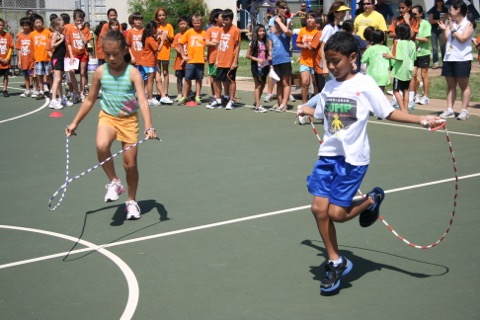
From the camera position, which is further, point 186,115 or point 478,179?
point 186,115

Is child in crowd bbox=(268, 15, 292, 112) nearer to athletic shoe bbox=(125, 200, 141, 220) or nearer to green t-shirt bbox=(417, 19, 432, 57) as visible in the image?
green t-shirt bbox=(417, 19, 432, 57)

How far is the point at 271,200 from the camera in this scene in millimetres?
8844

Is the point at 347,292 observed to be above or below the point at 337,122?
below

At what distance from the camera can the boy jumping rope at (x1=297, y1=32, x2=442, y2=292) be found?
19.3 feet

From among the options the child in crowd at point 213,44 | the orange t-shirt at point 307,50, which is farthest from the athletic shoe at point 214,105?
the orange t-shirt at point 307,50

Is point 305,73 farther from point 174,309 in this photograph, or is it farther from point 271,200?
point 174,309

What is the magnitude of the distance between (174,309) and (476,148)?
7.46m

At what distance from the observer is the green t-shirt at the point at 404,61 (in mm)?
14578

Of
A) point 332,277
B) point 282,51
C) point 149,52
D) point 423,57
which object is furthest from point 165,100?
point 332,277

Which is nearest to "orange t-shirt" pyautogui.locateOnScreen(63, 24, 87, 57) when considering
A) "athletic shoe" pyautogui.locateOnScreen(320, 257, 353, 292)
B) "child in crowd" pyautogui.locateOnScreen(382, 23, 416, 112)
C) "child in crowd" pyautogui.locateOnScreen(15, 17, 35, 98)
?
"child in crowd" pyautogui.locateOnScreen(15, 17, 35, 98)

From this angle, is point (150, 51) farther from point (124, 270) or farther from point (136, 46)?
point (124, 270)

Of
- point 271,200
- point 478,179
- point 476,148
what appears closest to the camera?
point 271,200

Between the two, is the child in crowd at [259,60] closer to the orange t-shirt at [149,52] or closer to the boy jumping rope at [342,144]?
the orange t-shirt at [149,52]

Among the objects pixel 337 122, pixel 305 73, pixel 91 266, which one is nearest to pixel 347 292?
pixel 337 122
